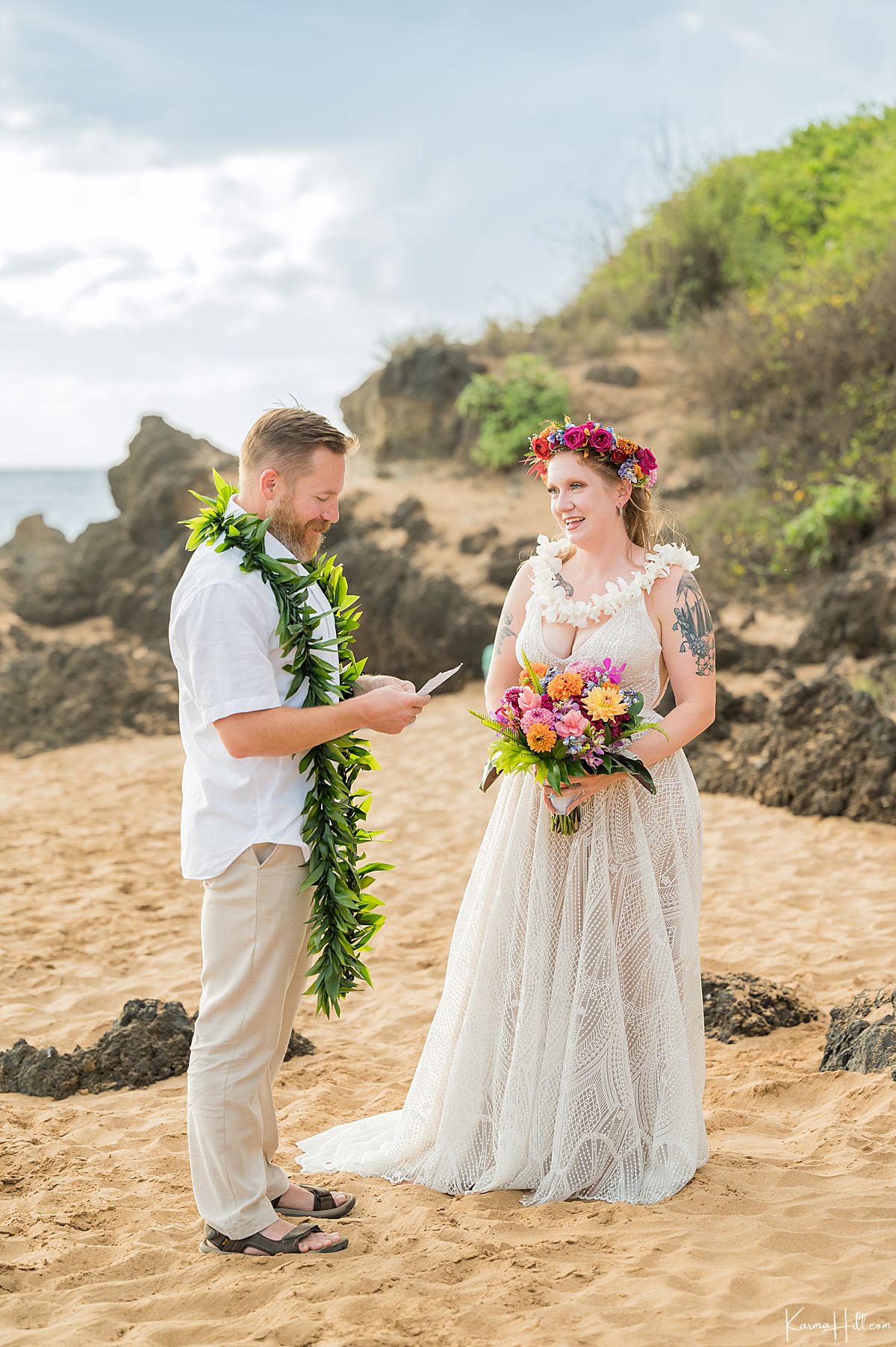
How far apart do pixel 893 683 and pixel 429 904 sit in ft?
17.7

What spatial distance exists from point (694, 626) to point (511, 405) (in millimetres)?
14024

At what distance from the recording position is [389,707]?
3.22 meters

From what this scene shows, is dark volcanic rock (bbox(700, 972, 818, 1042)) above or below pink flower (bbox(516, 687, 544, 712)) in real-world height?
below

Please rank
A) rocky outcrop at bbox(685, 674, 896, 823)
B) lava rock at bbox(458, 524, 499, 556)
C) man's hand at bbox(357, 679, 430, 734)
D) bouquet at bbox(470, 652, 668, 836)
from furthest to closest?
lava rock at bbox(458, 524, 499, 556) < rocky outcrop at bbox(685, 674, 896, 823) < bouquet at bbox(470, 652, 668, 836) < man's hand at bbox(357, 679, 430, 734)

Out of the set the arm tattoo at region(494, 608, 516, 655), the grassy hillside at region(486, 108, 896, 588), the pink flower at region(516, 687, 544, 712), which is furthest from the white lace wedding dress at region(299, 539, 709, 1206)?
the grassy hillside at region(486, 108, 896, 588)

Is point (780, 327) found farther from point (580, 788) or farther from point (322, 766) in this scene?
point (322, 766)

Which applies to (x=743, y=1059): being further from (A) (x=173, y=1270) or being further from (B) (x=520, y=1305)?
(A) (x=173, y=1270)

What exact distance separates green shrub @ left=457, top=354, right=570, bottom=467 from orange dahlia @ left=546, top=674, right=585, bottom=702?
13.7m

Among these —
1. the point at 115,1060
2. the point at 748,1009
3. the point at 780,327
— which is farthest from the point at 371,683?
the point at 780,327

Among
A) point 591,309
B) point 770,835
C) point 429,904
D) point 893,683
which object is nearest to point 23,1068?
point 429,904

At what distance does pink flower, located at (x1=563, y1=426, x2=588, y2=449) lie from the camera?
3.85 meters

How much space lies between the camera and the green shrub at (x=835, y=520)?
1405 cm

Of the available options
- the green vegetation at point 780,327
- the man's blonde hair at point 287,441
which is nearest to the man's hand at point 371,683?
the man's blonde hair at point 287,441

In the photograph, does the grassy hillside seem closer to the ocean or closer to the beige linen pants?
the beige linen pants
